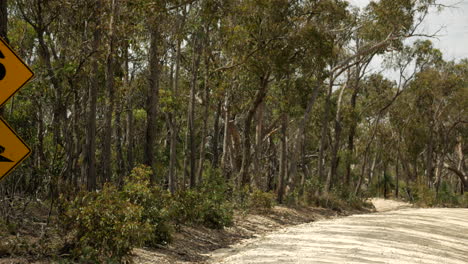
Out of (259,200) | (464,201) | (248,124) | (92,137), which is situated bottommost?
(259,200)

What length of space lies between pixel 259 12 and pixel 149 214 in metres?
13.0

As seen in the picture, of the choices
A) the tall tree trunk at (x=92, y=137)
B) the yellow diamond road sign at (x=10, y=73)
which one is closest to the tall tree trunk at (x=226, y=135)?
the tall tree trunk at (x=92, y=137)

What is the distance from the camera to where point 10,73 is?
5957 millimetres

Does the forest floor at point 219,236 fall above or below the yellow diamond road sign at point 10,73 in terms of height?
below

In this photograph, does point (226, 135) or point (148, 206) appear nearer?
point (148, 206)

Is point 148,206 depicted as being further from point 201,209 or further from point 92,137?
point 201,209

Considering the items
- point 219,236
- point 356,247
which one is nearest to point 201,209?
point 219,236

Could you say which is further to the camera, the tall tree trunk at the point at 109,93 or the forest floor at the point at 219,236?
the tall tree trunk at the point at 109,93

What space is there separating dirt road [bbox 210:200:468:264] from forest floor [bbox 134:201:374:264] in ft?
1.49

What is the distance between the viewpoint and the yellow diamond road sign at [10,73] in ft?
19.3

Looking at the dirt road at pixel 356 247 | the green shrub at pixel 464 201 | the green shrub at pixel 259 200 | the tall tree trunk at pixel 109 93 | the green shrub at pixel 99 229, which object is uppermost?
the tall tree trunk at pixel 109 93

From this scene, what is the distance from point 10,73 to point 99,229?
4.56 metres

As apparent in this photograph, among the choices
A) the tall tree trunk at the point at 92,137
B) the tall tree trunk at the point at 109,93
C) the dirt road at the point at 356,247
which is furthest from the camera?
the tall tree trunk at the point at 109,93

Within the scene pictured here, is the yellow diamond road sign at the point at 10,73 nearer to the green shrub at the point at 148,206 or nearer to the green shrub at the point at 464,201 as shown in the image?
the green shrub at the point at 148,206
